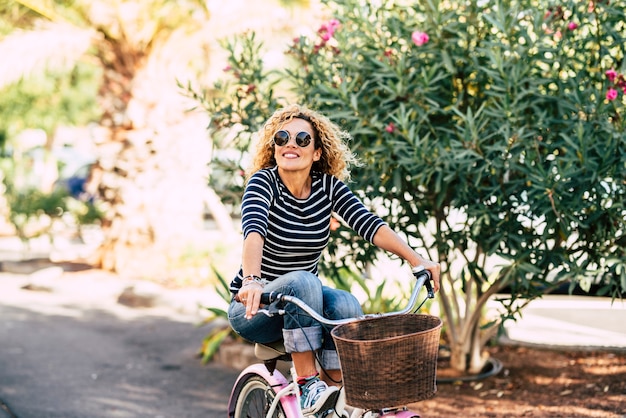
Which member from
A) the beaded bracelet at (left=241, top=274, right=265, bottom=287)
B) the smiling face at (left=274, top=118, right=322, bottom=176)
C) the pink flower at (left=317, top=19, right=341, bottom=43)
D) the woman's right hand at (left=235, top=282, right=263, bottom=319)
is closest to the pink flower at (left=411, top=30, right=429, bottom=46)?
the pink flower at (left=317, top=19, right=341, bottom=43)

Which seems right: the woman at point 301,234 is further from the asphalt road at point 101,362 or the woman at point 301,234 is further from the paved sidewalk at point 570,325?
the paved sidewalk at point 570,325

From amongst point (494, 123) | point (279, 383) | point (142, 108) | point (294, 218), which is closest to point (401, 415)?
point (279, 383)

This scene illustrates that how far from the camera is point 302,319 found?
3283mm

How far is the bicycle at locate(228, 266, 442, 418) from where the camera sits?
274 centimetres

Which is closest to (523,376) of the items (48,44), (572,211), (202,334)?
(572,211)

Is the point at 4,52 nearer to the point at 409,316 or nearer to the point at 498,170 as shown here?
the point at 498,170

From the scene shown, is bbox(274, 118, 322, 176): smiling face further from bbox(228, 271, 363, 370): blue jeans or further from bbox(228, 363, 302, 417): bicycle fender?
bbox(228, 363, 302, 417): bicycle fender

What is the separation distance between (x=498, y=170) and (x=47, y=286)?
8.01m

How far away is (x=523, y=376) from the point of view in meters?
6.25

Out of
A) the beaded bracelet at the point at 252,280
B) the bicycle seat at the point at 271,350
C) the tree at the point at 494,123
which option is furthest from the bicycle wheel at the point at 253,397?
the tree at the point at 494,123

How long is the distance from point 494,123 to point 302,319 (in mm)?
2419

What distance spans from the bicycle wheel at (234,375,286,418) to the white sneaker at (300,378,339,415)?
1.18 ft

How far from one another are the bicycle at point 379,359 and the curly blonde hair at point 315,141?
2.50 ft

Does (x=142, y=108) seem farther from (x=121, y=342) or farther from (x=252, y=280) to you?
(x=252, y=280)
